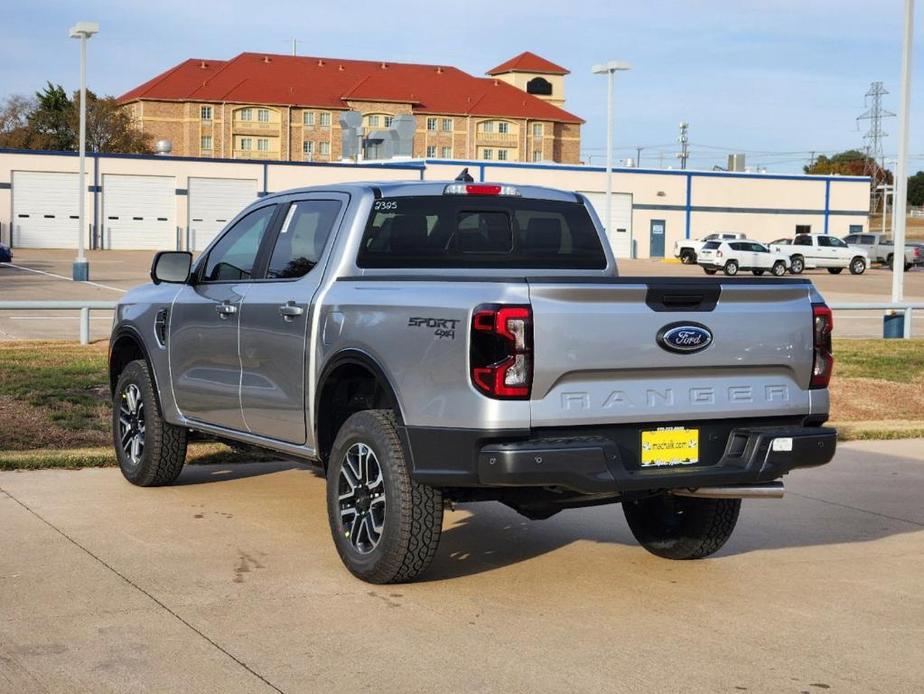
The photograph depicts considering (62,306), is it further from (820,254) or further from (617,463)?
(820,254)

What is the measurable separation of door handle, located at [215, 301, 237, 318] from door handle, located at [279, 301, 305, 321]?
2.20 feet

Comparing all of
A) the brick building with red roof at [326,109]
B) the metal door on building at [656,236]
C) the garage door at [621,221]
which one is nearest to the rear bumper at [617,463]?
the garage door at [621,221]

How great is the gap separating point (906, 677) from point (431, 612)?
1996mm

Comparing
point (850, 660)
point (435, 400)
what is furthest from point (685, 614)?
point (435, 400)

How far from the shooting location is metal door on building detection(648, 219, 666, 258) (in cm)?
8225

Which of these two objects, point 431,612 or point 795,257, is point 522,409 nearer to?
point 431,612

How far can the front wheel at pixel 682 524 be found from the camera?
23.6ft

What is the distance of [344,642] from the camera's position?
5621 mm

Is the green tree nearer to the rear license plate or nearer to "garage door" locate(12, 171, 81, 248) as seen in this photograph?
"garage door" locate(12, 171, 81, 248)

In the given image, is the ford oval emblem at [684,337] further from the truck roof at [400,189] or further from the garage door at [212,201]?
the garage door at [212,201]

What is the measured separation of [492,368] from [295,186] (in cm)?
6958

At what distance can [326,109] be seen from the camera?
114000mm

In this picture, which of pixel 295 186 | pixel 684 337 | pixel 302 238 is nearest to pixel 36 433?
pixel 302 238

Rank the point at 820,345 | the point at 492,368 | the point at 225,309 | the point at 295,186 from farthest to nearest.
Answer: the point at 295,186 < the point at 225,309 < the point at 820,345 < the point at 492,368
